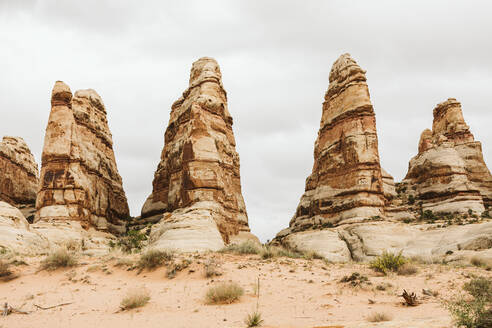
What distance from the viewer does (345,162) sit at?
122ft

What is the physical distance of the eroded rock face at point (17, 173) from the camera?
152 ft

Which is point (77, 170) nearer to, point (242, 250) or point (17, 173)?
point (17, 173)

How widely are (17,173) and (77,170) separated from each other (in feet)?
59.8

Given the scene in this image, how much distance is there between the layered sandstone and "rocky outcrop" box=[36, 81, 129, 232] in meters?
33.8

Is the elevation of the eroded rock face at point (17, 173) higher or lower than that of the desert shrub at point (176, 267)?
higher

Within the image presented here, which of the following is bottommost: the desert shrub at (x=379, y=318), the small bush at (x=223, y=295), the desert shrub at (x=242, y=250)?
the desert shrub at (x=379, y=318)

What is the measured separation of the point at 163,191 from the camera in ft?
145

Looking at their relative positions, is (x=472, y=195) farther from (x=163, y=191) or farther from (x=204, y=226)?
(x=163, y=191)

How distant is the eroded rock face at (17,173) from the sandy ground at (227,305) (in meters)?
35.7

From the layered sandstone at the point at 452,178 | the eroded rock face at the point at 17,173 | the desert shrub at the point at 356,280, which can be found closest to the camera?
the desert shrub at the point at 356,280

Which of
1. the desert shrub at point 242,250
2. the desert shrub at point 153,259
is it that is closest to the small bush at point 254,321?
the desert shrub at point 153,259

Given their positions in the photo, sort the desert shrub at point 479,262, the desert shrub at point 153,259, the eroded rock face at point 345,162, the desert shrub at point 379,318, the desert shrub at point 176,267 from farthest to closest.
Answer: the eroded rock face at point 345,162
the desert shrub at point 479,262
the desert shrub at point 153,259
the desert shrub at point 176,267
the desert shrub at point 379,318

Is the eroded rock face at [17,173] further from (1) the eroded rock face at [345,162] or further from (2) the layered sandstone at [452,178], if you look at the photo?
(2) the layered sandstone at [452,178]

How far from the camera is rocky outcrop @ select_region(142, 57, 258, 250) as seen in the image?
2683 centimetres
